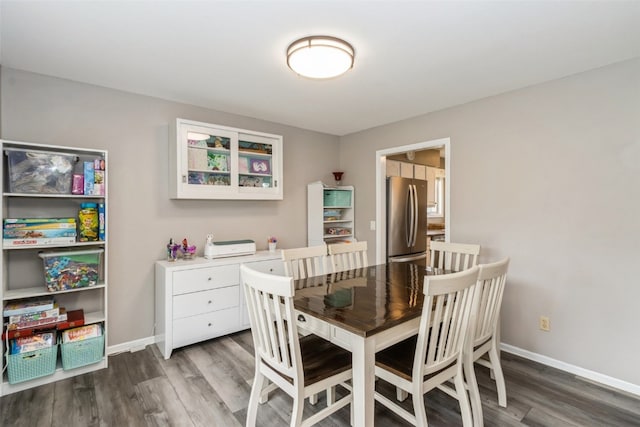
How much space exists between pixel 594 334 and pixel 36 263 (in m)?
4.39

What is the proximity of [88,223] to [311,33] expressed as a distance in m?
2.22

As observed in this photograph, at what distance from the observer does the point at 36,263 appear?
247 cm

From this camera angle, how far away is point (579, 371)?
2.46 meters

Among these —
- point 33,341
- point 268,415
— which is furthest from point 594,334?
point 33,341

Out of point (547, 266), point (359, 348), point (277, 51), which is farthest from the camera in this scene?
point (547, 266)

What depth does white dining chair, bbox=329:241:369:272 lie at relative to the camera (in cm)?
275

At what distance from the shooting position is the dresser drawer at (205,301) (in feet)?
9.13

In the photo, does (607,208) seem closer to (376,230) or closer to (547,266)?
(547,266)

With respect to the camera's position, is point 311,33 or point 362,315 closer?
point 362,315

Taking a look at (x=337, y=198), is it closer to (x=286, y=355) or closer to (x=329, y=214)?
(x=329, y=214)

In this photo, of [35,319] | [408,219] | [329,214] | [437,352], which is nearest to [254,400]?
[437,352]

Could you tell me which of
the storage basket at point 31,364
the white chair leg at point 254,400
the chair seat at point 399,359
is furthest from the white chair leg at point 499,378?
the storage basket at point 31,364

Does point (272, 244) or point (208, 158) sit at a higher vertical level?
point (208, 158)

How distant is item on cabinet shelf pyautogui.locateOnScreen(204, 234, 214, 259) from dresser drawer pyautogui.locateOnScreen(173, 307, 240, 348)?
553mm
